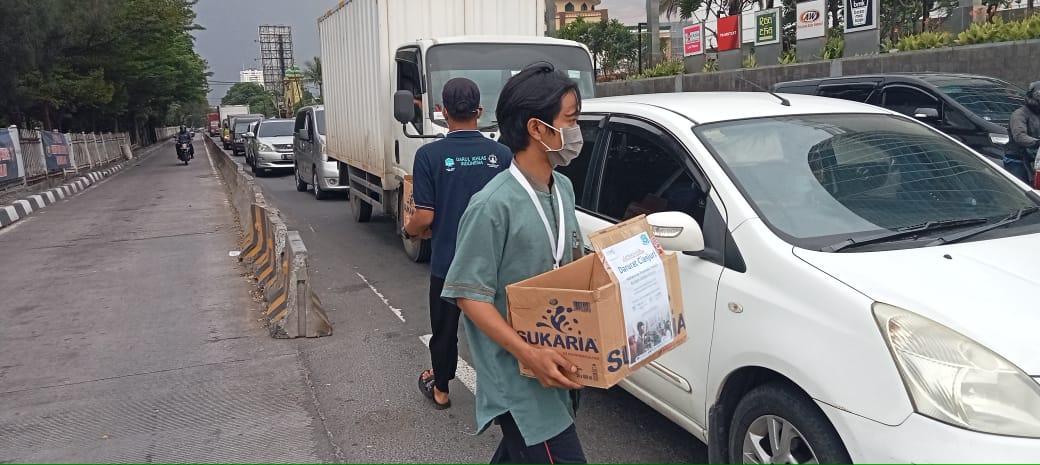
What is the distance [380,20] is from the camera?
8758 millimetres

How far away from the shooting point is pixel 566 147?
2.26 meters

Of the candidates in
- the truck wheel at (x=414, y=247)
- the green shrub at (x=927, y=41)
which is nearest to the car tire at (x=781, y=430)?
the truck wheel at (x=414, y=247)

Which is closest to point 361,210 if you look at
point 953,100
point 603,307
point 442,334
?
point 442,334

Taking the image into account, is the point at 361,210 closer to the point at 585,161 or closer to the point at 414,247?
the point at 414,247

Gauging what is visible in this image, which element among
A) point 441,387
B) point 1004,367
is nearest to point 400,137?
point 441,387

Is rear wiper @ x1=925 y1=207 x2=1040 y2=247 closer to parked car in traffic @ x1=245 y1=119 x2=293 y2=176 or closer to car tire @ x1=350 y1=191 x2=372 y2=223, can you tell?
car tire @ x1=350 y1=191 x2=372 y2=223

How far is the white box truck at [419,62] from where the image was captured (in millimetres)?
7984

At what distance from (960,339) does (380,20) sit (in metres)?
7.56

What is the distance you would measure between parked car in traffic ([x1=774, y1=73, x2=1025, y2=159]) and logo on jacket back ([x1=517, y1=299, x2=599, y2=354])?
8.31 metres

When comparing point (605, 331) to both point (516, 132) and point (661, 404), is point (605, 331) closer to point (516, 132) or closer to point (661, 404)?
point (516, 132)

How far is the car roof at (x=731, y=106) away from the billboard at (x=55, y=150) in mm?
20080

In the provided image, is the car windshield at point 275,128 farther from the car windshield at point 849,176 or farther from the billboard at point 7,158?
the car windshield at point 849,176

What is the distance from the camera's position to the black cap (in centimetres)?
396

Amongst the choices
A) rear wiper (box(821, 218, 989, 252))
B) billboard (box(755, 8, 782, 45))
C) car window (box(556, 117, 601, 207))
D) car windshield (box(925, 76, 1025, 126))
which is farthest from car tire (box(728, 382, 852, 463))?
billboard (box(755, 8, 782, 45))
